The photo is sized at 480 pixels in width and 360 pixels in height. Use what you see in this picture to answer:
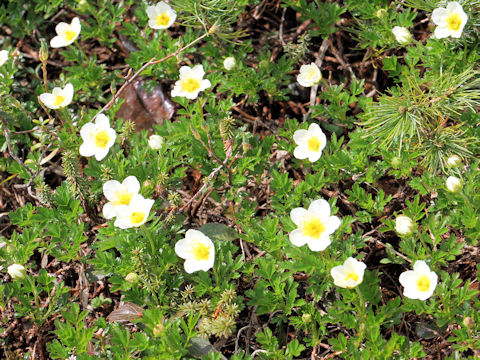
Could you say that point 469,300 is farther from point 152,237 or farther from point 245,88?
point 245,88

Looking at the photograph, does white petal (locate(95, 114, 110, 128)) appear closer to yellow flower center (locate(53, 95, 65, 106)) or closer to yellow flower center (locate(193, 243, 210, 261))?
yellow flower center (locate(53, 95, 65, 106))

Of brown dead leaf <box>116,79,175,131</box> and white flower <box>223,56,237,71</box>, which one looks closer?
white flower <box>223,56,237,71</box>

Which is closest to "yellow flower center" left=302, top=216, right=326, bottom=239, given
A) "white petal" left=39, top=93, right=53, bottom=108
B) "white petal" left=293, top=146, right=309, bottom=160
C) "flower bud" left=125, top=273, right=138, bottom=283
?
"white petal" left=293, top=146, right=309, bottom=160

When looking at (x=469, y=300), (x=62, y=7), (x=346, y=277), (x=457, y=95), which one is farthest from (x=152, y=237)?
(x=62, y=7)

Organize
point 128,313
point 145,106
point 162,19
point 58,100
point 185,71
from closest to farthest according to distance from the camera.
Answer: point 128,313
point 185,71
point 58,100
point 162,19
point 145,106

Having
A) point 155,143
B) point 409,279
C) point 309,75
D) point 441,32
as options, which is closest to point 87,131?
point 155,143

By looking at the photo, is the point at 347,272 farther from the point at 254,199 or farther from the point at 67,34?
the point at 67,34
